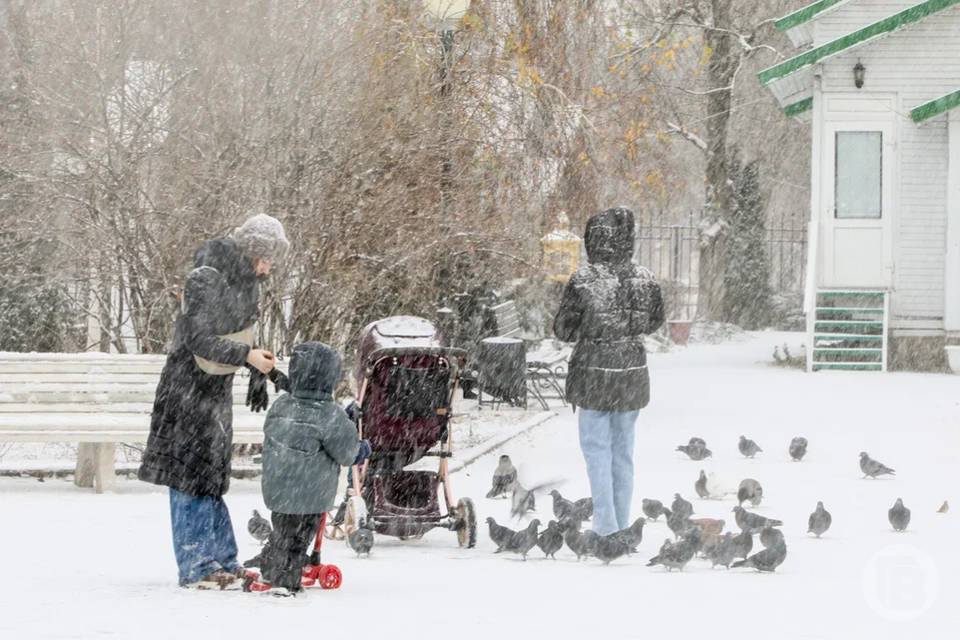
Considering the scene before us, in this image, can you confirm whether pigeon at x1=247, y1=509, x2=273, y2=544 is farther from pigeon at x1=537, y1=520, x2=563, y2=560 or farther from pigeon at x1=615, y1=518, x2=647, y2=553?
pigeon at x1=615, y1=518, x2=647, y2=553

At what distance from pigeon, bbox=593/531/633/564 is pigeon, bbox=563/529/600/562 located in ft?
0.13

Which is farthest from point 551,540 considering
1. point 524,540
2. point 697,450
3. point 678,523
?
point 697,450

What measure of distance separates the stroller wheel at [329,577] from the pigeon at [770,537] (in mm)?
2273

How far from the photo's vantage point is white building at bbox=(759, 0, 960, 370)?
82.7 feet

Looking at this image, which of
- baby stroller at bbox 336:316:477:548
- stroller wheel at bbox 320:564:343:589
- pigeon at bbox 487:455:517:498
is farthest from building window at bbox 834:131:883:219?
stroller wheel at bbox 320:564:343:589

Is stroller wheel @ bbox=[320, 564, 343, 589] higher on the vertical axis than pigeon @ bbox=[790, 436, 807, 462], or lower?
lower

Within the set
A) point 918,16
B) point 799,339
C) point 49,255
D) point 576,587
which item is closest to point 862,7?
point 918,16


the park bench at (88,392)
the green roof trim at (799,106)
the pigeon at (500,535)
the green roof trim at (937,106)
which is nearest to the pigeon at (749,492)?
the pigeon at (500,535)

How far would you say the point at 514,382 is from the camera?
1855 centimetres

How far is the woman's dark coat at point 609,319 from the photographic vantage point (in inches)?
368

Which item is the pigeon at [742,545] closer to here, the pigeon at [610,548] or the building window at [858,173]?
the pigeon at [610,548]

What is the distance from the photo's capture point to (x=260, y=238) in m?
7.91

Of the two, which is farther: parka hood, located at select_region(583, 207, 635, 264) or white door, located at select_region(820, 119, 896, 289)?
white door, located at select_region(820, 119, 896, 289)

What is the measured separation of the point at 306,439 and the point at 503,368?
1052 centimetres
